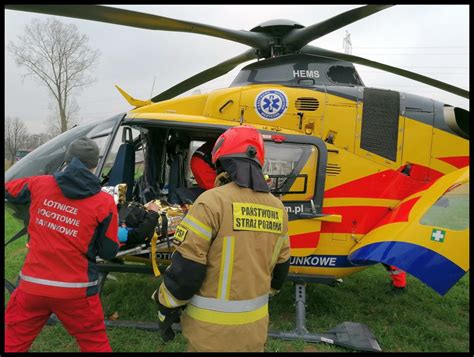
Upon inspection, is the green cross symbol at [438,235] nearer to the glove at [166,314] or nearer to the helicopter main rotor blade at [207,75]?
the glove at [166,314]

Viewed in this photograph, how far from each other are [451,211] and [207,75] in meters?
3.63

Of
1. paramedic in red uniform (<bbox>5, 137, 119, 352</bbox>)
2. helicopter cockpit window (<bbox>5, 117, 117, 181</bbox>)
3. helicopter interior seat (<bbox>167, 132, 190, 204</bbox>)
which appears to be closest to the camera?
paramedic in red uniform (<bbox>5, 137, 119, 352</bbox>)

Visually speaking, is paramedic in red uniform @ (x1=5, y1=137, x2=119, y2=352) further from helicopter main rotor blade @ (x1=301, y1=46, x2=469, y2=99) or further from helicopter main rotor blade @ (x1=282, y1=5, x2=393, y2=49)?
helicopter main rotor blade @ (x1=301, y1=46, x2=469, y2=99)

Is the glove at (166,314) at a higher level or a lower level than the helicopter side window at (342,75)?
lower

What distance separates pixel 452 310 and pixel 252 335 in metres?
4.33

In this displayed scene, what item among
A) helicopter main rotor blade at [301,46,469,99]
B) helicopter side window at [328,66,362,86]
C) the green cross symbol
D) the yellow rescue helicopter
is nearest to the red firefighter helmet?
the yellow rescue helicopter

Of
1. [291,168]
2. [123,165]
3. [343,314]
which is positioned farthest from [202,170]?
[343,314]

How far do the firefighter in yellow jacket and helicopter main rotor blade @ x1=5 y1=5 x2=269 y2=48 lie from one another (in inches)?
77.4

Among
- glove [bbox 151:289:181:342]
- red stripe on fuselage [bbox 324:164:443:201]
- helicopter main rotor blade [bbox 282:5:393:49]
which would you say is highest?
helicopter main rotor blade [bbox 282:5:393:49]

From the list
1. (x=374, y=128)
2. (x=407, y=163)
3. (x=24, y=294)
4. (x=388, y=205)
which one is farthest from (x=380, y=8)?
(x=24, y=294)

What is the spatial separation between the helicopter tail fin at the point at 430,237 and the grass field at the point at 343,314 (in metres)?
1.10

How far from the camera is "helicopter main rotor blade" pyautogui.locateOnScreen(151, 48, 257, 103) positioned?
537 centimetres

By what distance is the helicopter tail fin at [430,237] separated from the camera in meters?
3.38

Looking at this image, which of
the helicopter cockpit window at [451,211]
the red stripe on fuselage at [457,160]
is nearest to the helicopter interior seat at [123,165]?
the helicopter cockpit window at [451,211]
